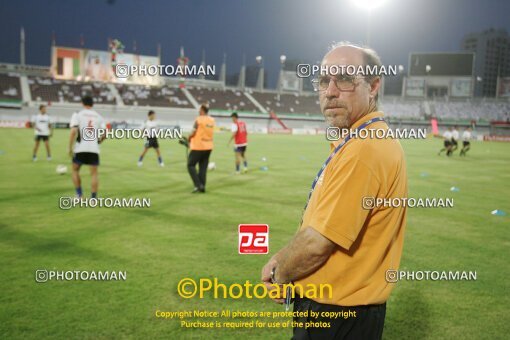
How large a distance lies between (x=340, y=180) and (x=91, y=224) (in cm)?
638

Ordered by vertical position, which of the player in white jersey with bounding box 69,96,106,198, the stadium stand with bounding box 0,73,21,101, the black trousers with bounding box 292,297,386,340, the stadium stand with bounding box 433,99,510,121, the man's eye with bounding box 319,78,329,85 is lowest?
the black trousers with bounding box 292,297,386,340

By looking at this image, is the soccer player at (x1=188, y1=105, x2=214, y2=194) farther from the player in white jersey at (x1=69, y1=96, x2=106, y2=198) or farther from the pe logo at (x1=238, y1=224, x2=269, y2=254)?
the pe logo at (x1=238, y1=224, x2=269, y2=254)

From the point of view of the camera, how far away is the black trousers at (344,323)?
1958mm

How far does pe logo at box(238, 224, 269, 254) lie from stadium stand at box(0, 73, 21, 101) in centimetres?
5244

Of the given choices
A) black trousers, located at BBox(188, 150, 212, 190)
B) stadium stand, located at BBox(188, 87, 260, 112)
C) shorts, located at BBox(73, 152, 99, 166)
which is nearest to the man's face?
shorts, located at BBox(73, 152, 99, 166)

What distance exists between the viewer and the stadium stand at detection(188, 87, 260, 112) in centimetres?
6266

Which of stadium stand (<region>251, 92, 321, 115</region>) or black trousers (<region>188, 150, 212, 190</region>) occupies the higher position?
stadium stand (<region>251, 92, 321, 115</region>)

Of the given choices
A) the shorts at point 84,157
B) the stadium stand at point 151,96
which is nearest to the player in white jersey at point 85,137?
the shorts at point 84,157

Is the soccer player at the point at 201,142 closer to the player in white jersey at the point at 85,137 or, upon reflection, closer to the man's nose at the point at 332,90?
the player in white jersey at the point at 85,137

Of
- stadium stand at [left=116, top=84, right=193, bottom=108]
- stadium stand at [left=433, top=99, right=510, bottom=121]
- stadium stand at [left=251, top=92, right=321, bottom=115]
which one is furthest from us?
stadium stand at [left=251, top=92, right=321, bottom=115]

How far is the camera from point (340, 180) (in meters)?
1.66

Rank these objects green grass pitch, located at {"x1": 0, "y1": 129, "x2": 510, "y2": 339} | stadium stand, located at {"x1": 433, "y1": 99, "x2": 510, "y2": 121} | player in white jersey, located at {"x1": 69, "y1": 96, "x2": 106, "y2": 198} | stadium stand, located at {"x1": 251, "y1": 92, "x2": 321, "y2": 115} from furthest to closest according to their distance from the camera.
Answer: stadium stand, located at {"x1": 251, "y1": 92, "x2": 321, "y2": 115}
stadium stand, located at {"x1": 433, "y1": 99, "x2": 510, "y2": 121}
player in white jersey, located at {"x1": 69, "y1": 96, "x2": 106, "y2": 198}
green grass pitch, located at {"x1": 0, "y1": 129, "x2": 510, "y2": 339}

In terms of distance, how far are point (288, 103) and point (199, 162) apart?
63113mm

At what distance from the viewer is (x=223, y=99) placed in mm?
65438
